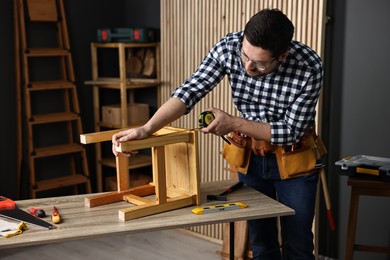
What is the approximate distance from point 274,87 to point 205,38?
1725 millimetres

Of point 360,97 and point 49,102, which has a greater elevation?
point 360,97

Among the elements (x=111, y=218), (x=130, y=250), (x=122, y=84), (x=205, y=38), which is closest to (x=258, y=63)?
(x=111, y=218)

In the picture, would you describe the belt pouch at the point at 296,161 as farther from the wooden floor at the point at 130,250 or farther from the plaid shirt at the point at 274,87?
the wooden floor at the point at 130,250

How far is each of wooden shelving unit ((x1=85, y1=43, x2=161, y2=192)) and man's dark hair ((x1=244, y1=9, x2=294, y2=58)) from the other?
7.76 feet

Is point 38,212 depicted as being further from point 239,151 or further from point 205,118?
point 239,151

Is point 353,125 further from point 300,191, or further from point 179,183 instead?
point 179,183

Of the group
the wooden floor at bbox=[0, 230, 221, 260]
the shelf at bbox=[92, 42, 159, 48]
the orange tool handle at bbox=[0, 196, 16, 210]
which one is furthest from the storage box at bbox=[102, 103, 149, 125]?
the orange tool handle at bbox=[0, 196, 16, 210]

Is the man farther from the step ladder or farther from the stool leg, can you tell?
the step ladder

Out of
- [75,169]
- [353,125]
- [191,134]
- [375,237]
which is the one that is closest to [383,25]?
[353,125]

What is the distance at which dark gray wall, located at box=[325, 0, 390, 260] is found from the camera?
132 inches

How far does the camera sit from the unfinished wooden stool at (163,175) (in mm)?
2203

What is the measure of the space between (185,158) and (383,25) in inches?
65.0

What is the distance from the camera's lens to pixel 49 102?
4.63 meters

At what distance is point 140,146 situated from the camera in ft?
7.16
